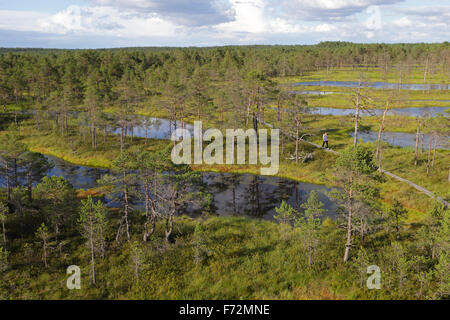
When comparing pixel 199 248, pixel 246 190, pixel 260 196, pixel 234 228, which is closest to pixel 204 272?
pixel 199 248

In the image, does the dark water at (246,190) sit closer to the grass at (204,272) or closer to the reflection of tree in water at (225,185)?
the reflection of tree in water at (225,185)

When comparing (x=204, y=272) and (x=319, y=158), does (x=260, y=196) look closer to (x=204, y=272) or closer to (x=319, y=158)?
(x=319, y=158)

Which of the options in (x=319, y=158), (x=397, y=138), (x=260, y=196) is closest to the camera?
(x=260, y=196)

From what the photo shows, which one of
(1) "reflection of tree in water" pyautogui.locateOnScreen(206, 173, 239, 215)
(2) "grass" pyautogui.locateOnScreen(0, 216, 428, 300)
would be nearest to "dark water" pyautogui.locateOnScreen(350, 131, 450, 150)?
(1) "reflection of tree in water" pyautogui.locateOnScreen(206, 173, 239, 215)

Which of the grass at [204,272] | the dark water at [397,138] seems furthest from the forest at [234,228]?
the dark water at [397,138]

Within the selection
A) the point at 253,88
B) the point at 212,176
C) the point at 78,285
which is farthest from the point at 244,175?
the point at 78,285

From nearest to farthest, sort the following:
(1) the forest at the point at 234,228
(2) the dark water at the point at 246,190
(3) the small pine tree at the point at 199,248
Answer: (1) the forest at the point at 234,228
(3) the small pine tree at the point at 199,248
(2) the dark water at the point at 246,190

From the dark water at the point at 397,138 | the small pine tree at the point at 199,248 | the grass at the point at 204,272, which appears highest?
the dark water at the point at 397,138
